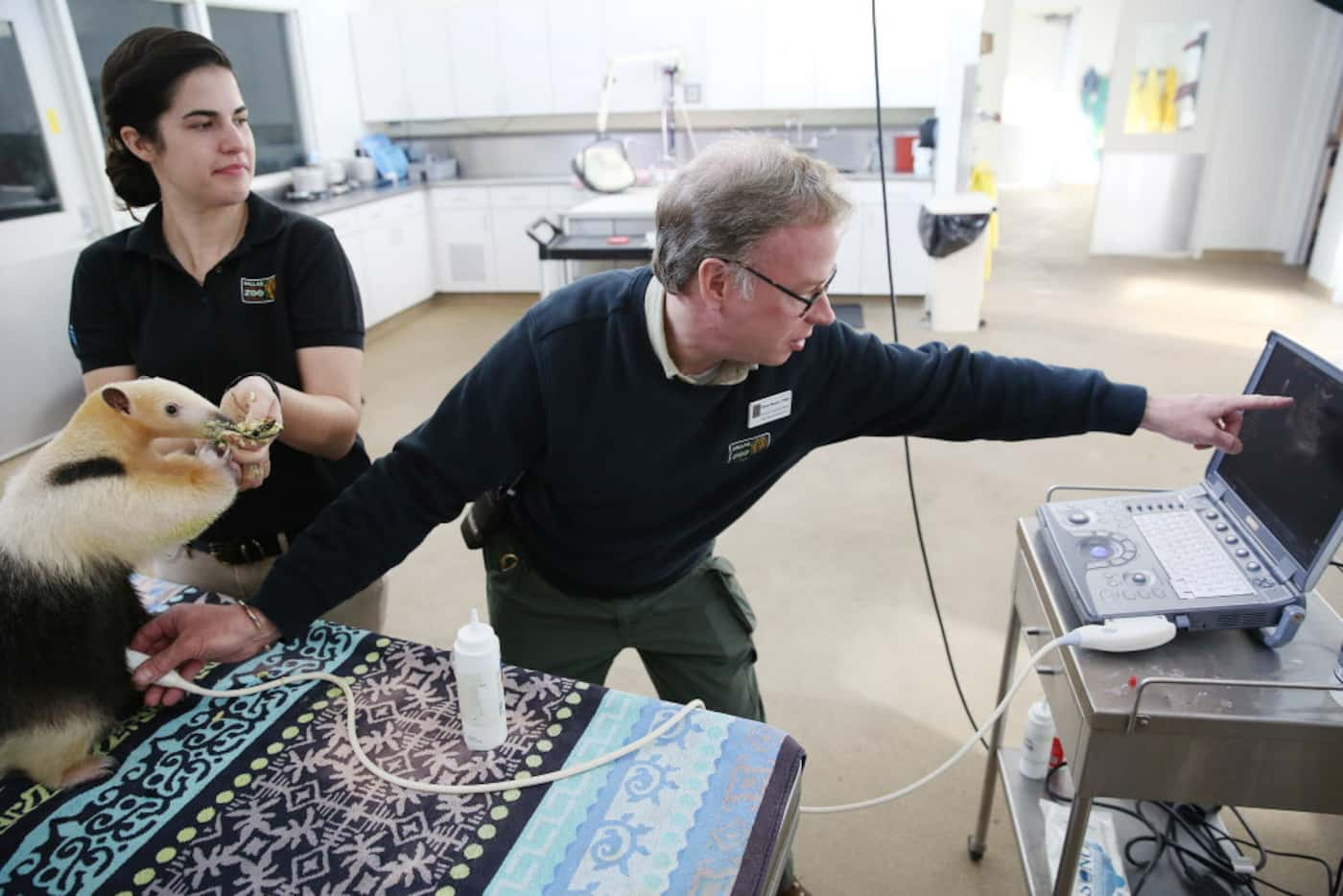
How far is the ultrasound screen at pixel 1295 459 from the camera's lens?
Result: 3.49ft

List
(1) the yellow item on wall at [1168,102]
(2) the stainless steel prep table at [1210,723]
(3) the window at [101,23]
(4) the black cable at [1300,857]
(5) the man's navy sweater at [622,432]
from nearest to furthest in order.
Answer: (2) the stainless steel prep table at [1210,723] < (5) the man's navy sweater at [622,432] < (4) the black cable at [1300,857] < (3) the window at [101,23] < (1) the yellow item on wall at [1168,102]

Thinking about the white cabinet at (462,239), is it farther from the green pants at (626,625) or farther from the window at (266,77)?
the green pants at (626,625)

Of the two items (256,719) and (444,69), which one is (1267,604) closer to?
(256,719)

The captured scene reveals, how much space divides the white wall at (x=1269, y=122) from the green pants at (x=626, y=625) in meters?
7.03

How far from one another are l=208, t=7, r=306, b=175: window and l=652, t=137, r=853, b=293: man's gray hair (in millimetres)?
4850

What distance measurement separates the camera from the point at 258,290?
53.0 inches

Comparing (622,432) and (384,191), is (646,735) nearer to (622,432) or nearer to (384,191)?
(622,432)

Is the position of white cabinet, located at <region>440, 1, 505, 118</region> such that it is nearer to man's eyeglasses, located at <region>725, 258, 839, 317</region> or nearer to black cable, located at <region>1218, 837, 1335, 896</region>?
man's eyeglasses, located at <region>725, 258, 839, 317</region>

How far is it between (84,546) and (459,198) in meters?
5.74

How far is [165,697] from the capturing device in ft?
3.47

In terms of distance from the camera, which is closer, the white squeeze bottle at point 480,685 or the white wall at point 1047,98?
the white squeeze bottle at point 480,685

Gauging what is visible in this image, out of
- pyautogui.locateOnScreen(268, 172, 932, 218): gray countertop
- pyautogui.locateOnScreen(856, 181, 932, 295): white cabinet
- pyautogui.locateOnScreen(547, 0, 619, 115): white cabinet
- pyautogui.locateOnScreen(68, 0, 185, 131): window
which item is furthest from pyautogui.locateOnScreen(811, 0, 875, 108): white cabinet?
pyautogui.locateOnScreen(68, 0, 185, 131): window

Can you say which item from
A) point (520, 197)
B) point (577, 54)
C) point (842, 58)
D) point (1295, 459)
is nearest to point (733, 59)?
point (842, 58)

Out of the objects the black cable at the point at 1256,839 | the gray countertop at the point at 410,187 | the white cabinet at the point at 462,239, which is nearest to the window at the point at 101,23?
the gray countertop at the point at 410,187
